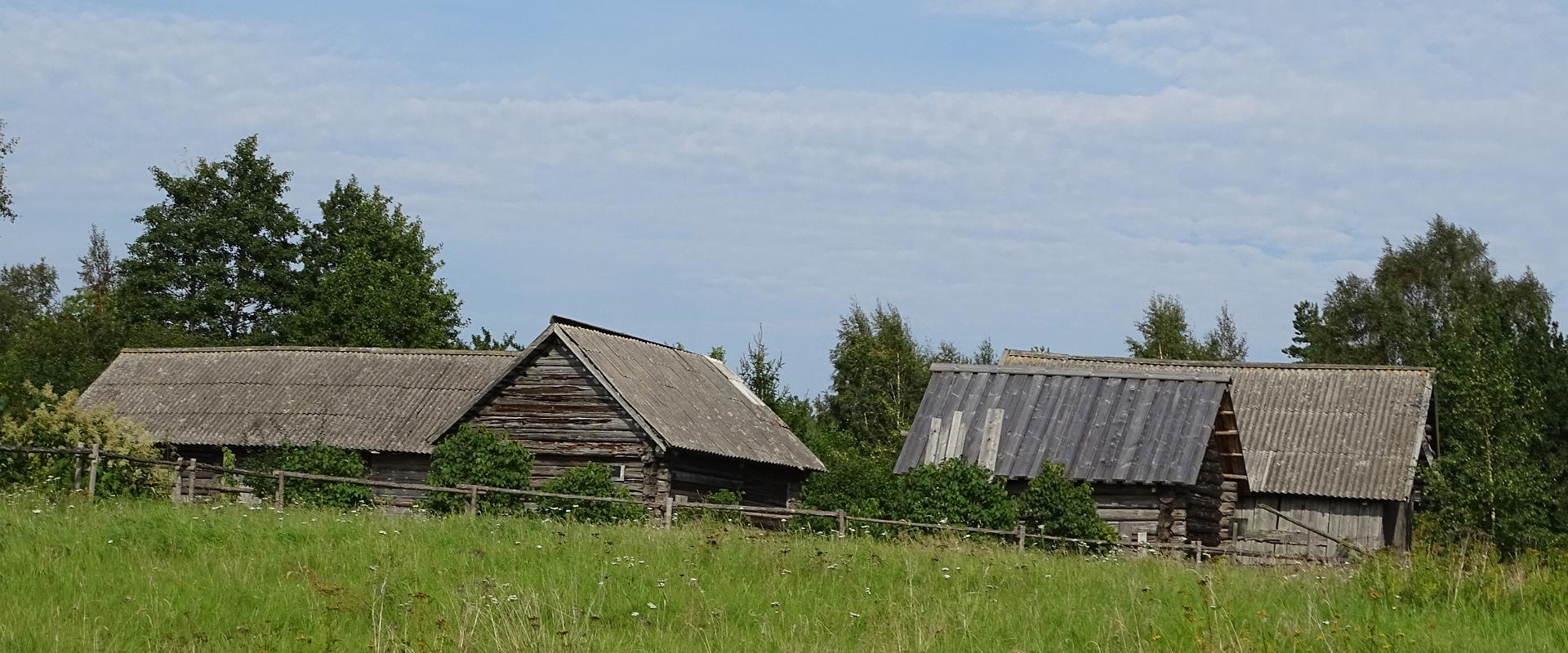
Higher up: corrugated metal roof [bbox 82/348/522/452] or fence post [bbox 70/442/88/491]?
→ corrugated metal roof [bbox 82/348/522/452]

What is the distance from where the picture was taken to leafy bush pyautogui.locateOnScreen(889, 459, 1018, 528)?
26656mm

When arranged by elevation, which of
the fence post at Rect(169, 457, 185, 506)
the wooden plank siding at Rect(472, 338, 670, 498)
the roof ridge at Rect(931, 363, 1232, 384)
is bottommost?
the fence post at Rect(169, 457, 185, 506)

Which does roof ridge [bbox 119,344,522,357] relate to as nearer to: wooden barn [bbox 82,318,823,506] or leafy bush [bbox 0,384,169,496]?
wooden barn [bbox 82,318,823,506]

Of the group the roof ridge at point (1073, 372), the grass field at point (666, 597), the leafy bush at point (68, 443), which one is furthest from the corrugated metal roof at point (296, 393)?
the grass field at point (666, 597)

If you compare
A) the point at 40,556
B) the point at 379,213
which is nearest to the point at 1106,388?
the point at 40,556

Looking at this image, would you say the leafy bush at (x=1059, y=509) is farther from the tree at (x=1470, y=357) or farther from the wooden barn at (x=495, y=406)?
the tree at (x=1470, y=357)

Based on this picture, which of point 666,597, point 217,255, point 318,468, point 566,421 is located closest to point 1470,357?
point 566,421

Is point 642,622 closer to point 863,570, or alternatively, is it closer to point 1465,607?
point 863,570

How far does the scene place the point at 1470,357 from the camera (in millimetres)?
A: 39125

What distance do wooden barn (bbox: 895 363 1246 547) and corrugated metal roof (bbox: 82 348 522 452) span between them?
11426 mm

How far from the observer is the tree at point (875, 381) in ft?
220

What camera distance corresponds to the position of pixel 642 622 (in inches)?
461

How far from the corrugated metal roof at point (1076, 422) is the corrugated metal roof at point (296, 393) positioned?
11.3 m

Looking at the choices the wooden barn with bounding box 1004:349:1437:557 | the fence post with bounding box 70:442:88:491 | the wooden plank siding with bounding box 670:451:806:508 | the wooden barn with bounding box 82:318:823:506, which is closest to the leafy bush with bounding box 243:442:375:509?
the wooden barn with bounding box 82:318:823:506
